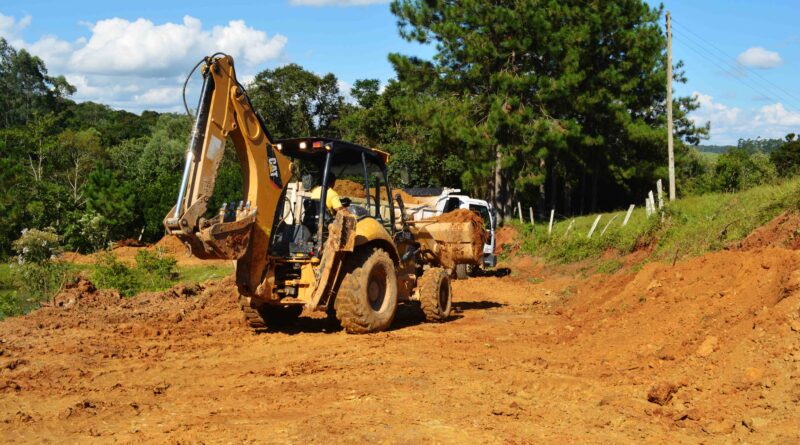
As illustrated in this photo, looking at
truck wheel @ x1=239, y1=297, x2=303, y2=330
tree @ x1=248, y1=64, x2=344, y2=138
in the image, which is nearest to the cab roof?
truck wheel @ x1=239, y1=297, x2=303, y2=330

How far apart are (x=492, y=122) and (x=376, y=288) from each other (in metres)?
20.4

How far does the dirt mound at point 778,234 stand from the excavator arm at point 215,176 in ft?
24.3

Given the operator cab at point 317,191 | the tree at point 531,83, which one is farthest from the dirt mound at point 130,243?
the operator cab at point 317,191

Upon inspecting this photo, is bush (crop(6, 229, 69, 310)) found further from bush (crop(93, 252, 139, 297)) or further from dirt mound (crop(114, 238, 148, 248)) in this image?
dirt mound (crop(114, 238, 148, 248))

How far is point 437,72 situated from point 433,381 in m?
26.7

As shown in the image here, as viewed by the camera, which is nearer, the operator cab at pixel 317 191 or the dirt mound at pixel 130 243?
the operator cab at pixel 317 191

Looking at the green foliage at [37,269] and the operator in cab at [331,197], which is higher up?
the operator in cab at [331,197]

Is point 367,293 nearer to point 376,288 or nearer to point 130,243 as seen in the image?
point 376,288

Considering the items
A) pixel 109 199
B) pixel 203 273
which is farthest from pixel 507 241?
pixel 109 199

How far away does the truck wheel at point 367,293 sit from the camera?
33.9 feet

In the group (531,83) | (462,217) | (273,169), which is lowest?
(462,217)

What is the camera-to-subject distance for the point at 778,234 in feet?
38.8

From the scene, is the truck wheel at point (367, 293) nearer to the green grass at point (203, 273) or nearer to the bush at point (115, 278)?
the bush at point (115, 278)

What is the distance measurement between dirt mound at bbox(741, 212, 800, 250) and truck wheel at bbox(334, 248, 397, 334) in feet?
19.1
